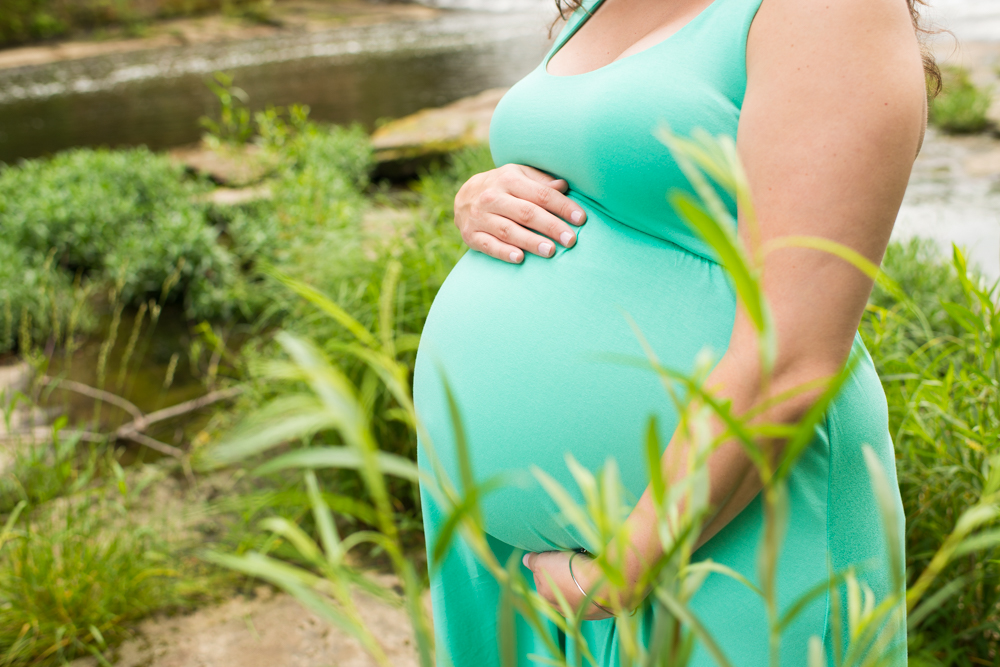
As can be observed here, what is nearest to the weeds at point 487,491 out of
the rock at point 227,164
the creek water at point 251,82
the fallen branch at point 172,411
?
the fallen branch at point 172,411

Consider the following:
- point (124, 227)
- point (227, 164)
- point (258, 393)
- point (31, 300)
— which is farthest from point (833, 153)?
point (227, 164)

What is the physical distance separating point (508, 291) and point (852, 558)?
62cm

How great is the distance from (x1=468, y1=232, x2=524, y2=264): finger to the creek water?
18.8 ft

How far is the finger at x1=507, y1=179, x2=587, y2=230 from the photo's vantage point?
103 centimetres

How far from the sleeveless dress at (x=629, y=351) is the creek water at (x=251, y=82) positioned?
19.2 ft

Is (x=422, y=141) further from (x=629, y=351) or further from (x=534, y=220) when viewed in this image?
(x=629, y=351)

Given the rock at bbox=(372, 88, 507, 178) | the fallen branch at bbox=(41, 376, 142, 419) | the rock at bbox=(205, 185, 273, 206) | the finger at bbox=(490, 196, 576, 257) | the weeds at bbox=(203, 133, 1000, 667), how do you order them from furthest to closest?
the rock at bbox=(372, 88, 507, 178) < the rock at bbox=(205, 185, 273, 206) < the fallen branch at bbox=(41, 376, 142, 419) < the finger at bbox=(490, 196, 576, 257) < the weeds at bbox=(203, 133, 1000, 667)

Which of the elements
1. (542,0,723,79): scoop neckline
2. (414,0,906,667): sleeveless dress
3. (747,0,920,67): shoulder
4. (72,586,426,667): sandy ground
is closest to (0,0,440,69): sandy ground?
(72,586,426,667): sandy ground

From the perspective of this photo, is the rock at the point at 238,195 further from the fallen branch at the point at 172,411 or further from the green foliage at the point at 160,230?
the fallen branch at the point at 172,411

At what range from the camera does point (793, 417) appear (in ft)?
2.37

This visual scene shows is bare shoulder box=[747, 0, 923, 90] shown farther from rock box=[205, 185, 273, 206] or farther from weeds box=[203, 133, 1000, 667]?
rock box=[205, 185, 273, 206]

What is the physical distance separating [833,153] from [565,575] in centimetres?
65

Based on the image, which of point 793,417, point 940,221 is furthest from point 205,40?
point 793,417

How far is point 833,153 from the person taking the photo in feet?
2.30
